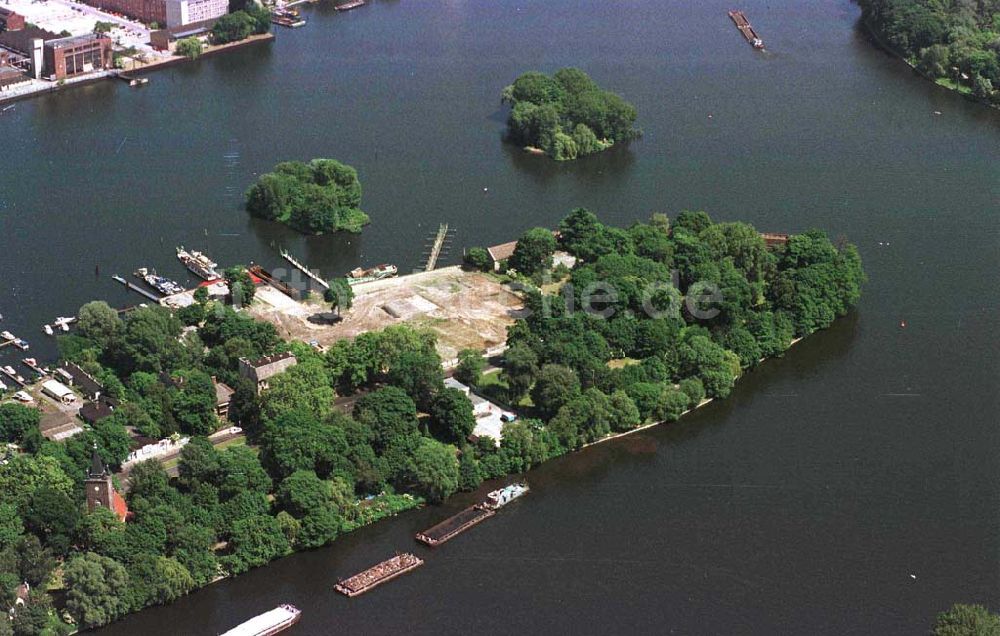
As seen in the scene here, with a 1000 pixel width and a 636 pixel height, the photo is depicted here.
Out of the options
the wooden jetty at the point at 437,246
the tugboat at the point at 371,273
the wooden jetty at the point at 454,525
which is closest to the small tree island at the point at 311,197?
the wooden jetty at the point at 437,246

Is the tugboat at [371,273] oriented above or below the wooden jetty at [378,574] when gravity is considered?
below

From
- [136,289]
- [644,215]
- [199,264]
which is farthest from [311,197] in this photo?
[644,215]

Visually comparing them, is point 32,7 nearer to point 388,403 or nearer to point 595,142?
point 595,142

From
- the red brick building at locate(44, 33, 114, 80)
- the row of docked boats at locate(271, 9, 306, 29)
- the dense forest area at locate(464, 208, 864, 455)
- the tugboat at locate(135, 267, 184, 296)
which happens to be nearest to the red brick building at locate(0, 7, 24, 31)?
the red brick building at locate(44, 33, 114, 80)

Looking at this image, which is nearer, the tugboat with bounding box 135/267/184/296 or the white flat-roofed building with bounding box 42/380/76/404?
the white flat-roofed building with bounding box 42/380/76/404

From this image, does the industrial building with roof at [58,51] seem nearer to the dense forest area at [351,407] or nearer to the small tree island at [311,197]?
the small tree island at [311,197]

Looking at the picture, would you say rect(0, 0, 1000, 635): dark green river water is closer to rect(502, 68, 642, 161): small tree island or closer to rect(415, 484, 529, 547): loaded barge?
rect(415, 484, 529, 547): loaded barge
